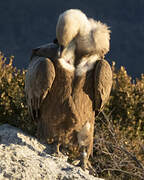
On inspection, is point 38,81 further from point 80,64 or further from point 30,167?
point 30,167

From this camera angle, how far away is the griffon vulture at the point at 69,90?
498cm

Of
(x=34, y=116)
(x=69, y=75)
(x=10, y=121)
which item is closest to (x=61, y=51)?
(x=69, y=75)

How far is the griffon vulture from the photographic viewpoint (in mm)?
4984

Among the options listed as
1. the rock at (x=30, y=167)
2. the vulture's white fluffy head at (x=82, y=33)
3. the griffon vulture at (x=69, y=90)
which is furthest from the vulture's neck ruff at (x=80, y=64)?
the rock at (x=30, y=167)

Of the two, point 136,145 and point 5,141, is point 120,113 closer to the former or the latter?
point 136,145

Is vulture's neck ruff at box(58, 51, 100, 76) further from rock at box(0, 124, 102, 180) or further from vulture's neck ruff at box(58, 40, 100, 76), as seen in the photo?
rock at box(0, 124, 102, 180)

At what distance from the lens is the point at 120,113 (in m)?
8.51

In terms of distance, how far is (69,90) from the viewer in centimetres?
504

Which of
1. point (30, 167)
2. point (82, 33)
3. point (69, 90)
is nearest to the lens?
point (30, 167)

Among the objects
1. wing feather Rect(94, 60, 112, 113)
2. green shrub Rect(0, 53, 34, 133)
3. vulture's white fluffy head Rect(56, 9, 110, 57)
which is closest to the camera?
vulture's white fluffy head Rect(56, 9, 110, 57)

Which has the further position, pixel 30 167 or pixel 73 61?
pixel 73 61

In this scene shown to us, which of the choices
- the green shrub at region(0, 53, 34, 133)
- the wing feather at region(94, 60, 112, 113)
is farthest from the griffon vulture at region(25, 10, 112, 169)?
the green shrub at region(0, 53, 34, 133)

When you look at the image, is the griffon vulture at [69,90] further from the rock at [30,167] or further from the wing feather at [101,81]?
the rock at [30,167]

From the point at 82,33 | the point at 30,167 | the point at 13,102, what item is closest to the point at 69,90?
the point at 82,33
